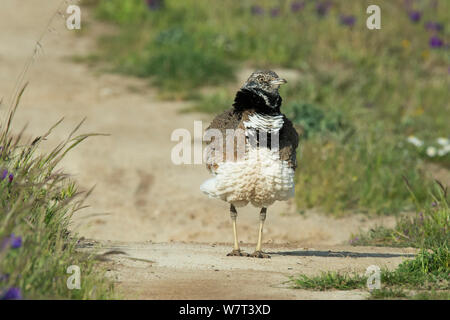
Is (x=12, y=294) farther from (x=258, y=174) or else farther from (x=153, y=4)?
(x=153, y=4)

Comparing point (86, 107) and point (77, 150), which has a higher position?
point (86, 107)

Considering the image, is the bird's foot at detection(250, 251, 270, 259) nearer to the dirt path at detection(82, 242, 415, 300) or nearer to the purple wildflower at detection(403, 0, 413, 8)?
the dirt path at detection(82, 242, 415, 300)

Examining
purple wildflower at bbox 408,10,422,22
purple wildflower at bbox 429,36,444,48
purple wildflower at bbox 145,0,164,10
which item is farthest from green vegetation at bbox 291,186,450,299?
purple wildflower at bbox 145,0,164,10

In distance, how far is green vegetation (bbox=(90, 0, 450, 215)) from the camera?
1085 centimetres

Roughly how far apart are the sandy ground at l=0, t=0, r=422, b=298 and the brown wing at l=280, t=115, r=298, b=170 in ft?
2.93

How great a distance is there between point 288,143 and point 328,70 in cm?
903

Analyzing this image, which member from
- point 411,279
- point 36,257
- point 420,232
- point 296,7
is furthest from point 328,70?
point 36,257

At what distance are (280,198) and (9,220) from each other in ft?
7.45

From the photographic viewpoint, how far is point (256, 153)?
6.24 metres

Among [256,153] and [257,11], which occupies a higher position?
[257,11]

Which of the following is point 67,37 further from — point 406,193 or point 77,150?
point 406,193

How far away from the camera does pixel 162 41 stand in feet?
51.9

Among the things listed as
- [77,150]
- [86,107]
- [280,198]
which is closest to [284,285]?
[280,198]
